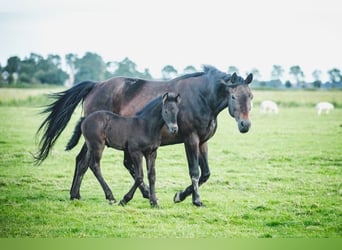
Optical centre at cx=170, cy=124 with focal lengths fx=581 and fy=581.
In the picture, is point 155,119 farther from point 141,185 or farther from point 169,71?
point 169,71

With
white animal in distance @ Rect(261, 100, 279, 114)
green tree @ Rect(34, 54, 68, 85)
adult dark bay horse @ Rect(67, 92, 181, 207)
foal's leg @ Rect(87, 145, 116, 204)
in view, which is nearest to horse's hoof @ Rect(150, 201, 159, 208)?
adult dark bay horse @ Rect(67, 92, 181, 207)

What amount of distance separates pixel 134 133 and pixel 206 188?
58.4 inches

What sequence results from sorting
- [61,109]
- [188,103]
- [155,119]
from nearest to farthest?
1. [155,119]
2. [188,103]
3. [61,109]

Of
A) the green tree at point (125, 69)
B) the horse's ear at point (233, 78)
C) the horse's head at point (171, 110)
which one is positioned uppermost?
the green tree at point (125, 69)

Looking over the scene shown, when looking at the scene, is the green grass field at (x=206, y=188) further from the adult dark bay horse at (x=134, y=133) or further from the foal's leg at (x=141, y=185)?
the adult dark bay horse at (x=134, y=133)

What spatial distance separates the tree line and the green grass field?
350mm

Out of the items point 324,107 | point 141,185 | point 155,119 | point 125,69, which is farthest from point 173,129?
point 324,107

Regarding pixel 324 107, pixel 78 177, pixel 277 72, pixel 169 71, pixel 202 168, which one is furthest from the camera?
pixel 324 107

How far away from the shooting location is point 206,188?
265 inches

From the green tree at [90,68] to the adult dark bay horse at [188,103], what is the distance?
60.2 inches

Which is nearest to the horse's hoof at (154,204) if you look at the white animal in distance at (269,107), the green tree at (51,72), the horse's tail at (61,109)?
the horse's tail at (61,109)

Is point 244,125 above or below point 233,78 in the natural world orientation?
below

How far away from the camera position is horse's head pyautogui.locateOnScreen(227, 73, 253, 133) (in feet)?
17.6

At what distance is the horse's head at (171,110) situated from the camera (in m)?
5.36
